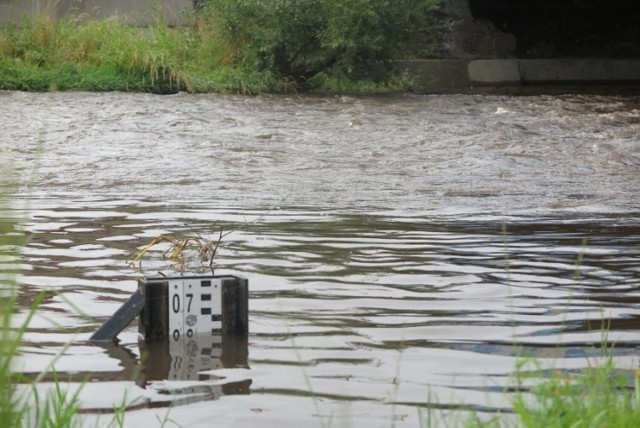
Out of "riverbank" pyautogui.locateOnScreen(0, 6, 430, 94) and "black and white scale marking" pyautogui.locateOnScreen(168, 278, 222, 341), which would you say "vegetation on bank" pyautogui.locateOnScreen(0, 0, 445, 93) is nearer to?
"riverbank" pyautogui.locateOnScreen(0, 6, 430, 94)

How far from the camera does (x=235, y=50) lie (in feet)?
62.1

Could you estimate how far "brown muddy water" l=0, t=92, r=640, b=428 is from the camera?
4172 millimetres

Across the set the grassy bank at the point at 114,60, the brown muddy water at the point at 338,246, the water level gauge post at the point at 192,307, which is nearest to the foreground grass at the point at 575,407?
the brown muddy water at the point at 338,246

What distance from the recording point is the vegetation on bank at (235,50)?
17547 mm

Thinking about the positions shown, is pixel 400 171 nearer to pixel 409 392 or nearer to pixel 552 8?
pixel 409 392

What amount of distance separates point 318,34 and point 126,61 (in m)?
2.87

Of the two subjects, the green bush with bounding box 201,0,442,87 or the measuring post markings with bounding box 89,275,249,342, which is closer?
the measuring post markings with bounding box 89,275,249,342

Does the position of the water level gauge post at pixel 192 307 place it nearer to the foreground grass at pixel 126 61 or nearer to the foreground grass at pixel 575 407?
the foreground grass at pixel 575 407

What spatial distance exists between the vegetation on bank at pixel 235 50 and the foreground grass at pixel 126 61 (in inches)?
0.6

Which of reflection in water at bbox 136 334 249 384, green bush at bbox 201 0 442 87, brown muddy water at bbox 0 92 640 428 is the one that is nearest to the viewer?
brown muddy water at bbox 0 92 640 428

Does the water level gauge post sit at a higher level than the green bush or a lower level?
lower

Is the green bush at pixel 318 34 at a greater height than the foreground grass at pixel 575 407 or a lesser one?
greater

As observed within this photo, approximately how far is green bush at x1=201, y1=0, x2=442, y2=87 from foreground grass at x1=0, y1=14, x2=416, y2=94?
322mm

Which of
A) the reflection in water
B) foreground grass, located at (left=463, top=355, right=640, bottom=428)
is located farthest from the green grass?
the reflection in water
